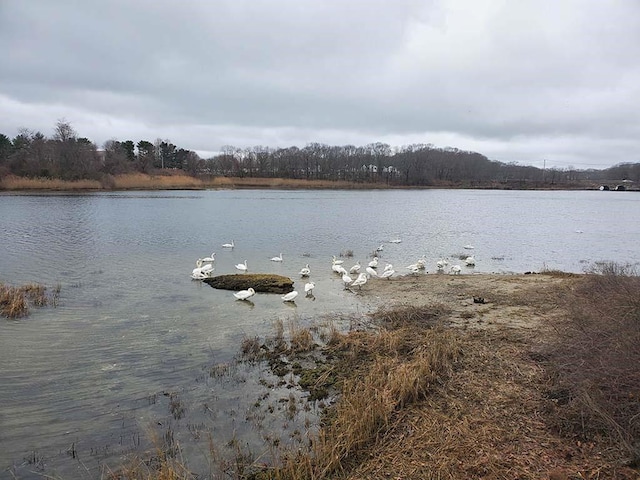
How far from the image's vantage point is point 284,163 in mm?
115312

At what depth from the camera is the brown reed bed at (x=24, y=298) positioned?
10.3 meters

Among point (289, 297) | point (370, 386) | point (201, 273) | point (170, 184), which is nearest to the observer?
point (370, 386)

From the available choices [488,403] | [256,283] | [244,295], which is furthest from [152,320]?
[488,403]

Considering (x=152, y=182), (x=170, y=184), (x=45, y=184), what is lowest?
(x=45, y=184)

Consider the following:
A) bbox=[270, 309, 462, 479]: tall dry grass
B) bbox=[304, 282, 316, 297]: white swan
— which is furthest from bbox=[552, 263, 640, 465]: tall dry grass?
bbox=[304, 282, 316, 297]: white swan

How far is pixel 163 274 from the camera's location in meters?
15.6

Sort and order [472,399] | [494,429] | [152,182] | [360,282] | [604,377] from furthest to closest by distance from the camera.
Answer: [152,182] < [360,282] < [472,399] < [494,429] < [604,377]

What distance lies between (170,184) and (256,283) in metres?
70.9

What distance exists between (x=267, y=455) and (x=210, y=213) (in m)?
36.2

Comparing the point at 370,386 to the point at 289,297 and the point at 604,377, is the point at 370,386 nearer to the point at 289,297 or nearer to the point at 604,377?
the point at 604,377

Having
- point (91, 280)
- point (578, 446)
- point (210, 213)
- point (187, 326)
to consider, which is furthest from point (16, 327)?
point (210, 213)

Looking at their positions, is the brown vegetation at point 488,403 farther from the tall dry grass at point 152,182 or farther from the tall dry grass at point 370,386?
the tall dry grass at point 152,182

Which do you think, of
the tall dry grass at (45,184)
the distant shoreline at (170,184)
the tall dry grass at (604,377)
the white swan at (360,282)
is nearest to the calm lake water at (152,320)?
the white swan at (360,282)

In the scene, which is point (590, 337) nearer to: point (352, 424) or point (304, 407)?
point (352, 424)
